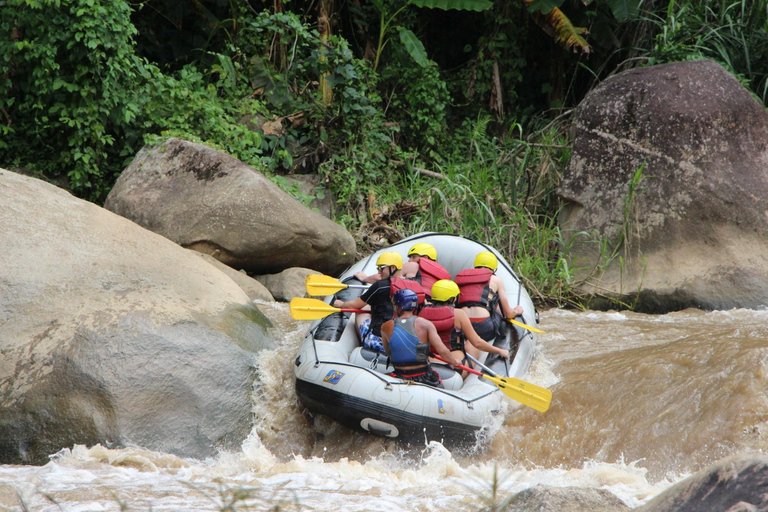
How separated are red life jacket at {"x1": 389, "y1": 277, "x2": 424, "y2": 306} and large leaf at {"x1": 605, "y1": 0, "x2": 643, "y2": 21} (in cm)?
538

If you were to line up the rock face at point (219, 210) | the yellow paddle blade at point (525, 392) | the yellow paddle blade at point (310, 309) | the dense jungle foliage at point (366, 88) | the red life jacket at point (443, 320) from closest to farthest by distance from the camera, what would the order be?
the yellow paddle blade at point (525, 392) < the red life jacket at point (443, 320) < the yellow paddle blade at point (310, 309) < the rock face at point (219, 210) < the dense jungle foliage at point (366, 88)

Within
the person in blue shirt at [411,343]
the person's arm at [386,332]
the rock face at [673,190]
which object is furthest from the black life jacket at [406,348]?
the rock face at [673,190]

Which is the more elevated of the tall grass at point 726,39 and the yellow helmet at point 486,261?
the tall grass at point 726,39

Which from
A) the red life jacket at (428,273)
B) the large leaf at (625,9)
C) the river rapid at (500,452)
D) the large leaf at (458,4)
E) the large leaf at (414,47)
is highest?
the large leaf at (458,4)

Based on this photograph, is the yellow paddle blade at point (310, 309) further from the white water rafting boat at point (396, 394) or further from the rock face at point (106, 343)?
the rock face at point (106, 343)

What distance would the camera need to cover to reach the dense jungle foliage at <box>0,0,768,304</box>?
21.8 ft

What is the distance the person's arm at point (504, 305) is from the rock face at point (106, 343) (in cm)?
164

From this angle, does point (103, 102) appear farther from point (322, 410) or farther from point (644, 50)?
point (644, 50)

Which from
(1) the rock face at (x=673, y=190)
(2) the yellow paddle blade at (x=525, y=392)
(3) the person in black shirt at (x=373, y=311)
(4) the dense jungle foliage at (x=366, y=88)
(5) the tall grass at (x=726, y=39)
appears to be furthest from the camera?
(5) the tall grass at (x=726, y=39)

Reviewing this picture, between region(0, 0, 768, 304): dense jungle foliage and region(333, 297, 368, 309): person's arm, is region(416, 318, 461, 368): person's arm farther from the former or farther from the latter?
region(0, 0, 768, 304): dense jungle foliage

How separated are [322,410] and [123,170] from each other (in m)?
4.26

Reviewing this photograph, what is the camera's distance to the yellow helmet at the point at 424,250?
17.1ft

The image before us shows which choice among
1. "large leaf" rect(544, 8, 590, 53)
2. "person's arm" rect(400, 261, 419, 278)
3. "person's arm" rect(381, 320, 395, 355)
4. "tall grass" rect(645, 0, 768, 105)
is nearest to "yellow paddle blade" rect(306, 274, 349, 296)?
"person's arm" rect(400, 261, 419, 278)

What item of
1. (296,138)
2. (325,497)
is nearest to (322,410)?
(325,497)
